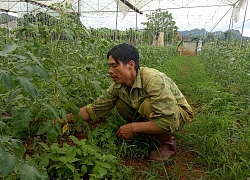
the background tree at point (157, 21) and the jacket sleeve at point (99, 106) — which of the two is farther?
the background tree at point (157, 21)

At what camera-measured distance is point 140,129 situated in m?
2.14

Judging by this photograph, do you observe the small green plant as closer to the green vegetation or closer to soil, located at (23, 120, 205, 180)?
the green vegetation

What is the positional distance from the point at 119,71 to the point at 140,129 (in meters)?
0.50

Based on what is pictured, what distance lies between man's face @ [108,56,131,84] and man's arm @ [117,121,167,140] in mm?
380

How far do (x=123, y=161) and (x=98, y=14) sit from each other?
14983 mm

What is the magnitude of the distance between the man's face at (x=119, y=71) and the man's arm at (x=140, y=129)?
0.38m

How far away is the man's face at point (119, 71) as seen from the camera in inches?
81.5

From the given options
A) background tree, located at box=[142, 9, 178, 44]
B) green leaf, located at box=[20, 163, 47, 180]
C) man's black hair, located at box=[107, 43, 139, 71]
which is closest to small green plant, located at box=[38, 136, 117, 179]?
green leaf, located at box=[20, 163, 47, 180]

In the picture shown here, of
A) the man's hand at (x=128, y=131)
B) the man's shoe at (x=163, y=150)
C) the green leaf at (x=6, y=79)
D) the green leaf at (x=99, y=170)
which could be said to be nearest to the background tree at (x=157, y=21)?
the man's shoe at (x=163, y=150)

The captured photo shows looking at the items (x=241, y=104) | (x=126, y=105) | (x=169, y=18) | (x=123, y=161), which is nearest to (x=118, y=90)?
(x=126, y=105)

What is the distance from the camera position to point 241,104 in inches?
126

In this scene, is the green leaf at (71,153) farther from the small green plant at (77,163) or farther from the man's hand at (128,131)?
→ the man's hand at (128,131)

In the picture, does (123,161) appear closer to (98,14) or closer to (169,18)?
(98,14)

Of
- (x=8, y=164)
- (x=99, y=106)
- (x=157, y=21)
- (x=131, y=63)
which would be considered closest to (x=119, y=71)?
(x=131, y=63)
